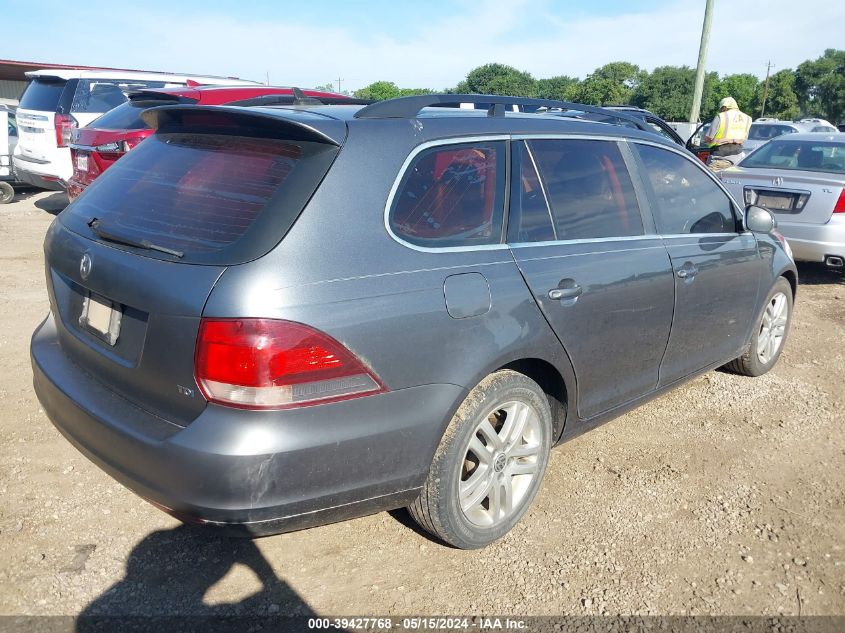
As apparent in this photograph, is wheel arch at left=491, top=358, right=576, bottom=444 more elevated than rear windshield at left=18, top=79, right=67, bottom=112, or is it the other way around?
rear windshield at left=18, top=79, right=67, bottom=112

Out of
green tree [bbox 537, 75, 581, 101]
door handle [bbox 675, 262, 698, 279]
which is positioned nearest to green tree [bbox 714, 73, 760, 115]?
green tree [bbox 537, 75, 581, 101]

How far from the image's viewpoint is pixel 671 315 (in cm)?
360

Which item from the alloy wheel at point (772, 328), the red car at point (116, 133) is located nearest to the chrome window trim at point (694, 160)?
the alloy wheel at point (772, 328)

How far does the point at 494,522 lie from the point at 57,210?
1023 centimetres

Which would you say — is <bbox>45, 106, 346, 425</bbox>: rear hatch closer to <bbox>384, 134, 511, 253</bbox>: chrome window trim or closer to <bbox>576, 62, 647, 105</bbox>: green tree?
<bbox>384, 134, 511, 253</bbox>: chrome window trim

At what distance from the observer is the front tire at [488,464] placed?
265 cm

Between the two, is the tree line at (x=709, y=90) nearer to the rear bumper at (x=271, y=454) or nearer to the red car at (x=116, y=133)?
the red car at (x=116, y=133)

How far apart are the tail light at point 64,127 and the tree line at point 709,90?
6140 cm

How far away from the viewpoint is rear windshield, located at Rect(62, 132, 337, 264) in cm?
227

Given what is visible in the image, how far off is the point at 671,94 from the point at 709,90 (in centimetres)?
540

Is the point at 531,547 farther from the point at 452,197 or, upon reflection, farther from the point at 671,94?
the point at 671,94

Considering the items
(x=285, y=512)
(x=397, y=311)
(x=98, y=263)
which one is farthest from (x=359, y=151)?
(x=285, y=512)

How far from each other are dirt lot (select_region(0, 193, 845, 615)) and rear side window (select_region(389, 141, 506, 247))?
130 centimetres

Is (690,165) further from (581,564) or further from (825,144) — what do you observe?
(825,144)
